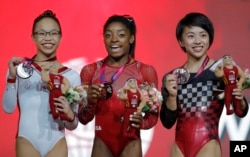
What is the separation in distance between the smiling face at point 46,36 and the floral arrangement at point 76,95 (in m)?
0.24

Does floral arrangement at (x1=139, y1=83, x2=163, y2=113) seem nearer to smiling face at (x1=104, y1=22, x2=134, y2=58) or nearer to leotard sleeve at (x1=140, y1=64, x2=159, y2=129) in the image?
leotard sleeve at (x1=140, y1=64, x2=159, y2=129)

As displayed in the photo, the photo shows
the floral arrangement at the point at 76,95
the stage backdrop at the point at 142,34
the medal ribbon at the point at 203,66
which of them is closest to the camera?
the floral arrangement at the point at 76,95

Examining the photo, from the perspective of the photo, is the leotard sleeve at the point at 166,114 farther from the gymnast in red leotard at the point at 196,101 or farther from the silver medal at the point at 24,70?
the silver medal at the point at 24,70

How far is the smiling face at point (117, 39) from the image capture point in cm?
351

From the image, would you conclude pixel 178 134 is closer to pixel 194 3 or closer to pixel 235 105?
pixel 235 105

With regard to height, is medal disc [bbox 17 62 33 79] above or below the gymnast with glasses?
above

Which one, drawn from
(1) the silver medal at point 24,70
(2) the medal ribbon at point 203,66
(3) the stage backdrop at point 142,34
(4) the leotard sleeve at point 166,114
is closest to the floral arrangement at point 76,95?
(1) the silver medal at point 24,70

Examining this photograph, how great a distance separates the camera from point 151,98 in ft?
11.0

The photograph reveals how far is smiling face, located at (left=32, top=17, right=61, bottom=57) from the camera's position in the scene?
136 inches

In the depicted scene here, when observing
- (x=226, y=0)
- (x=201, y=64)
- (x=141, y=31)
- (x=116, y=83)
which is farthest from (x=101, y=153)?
(x=226, y=0)

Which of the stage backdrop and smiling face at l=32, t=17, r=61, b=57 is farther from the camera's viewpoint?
the stage backdrop

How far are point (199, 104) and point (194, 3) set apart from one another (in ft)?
2.81

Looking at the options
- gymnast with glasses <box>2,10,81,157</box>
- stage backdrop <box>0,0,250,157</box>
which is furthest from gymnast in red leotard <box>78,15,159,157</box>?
stage backdrop <box>0,0,250,157</box>

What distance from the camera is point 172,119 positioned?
343 cm
